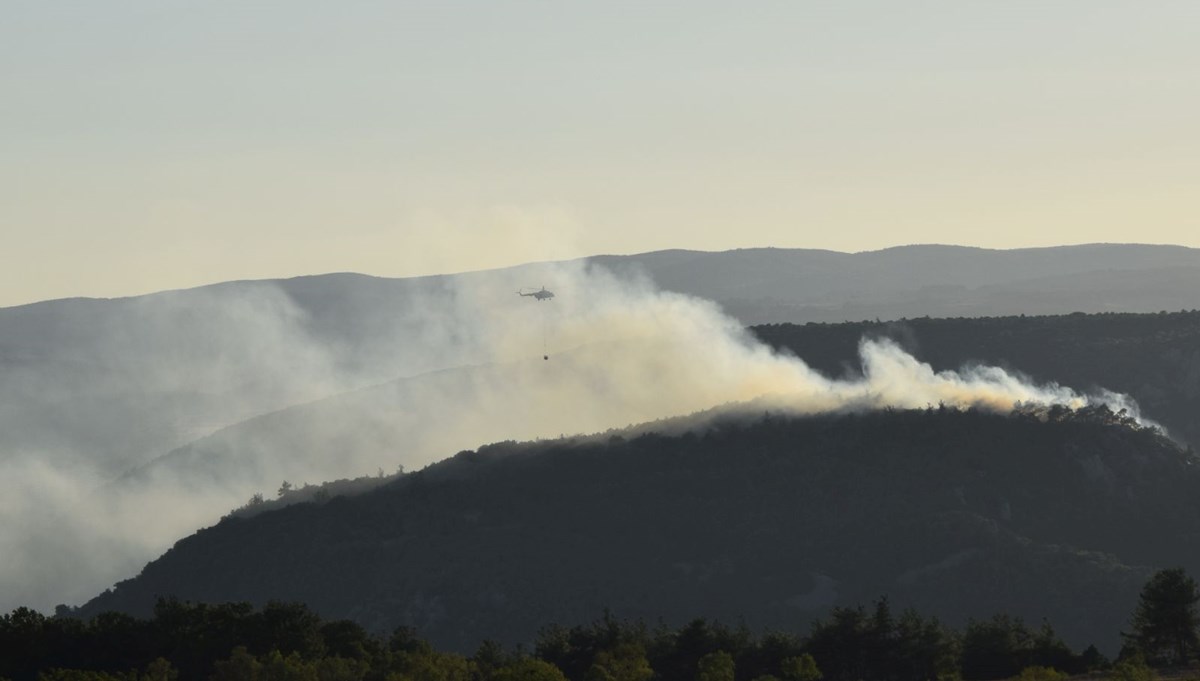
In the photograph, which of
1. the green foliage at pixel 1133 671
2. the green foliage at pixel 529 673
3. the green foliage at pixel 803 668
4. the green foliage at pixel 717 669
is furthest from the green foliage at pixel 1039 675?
the green foliage at pixel 529 673

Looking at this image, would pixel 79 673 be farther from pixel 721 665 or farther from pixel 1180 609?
pixel 1180 609

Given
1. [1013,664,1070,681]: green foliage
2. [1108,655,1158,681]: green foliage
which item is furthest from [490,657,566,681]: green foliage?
[1108,655,1158,681]: green foliage

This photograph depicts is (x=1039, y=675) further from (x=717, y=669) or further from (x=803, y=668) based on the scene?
(x=717, y=669)

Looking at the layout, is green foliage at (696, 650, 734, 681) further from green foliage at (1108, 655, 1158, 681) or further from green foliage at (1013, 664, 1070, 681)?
green foliage at (1108, 655, 1158, 681)

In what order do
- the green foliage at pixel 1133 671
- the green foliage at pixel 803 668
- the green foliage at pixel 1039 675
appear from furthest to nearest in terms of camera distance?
the green foliage at pixel 803 668, the green foliage at pixel 1039 675, the green foliage at pixel 1133 671

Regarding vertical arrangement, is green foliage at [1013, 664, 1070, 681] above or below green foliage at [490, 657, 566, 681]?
below

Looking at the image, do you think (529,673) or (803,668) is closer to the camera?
(529,673)

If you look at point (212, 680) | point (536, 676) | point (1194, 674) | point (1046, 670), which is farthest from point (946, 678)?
point (212, 680)

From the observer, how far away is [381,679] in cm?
19762

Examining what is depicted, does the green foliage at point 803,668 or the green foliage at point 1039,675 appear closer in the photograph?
the green foliage at point 1039,675

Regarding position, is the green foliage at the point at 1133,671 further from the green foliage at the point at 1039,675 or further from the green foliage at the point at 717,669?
the green foliage at the point at 717,669

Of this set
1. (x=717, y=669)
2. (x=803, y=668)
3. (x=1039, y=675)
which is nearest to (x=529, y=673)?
(x=717, y=669)

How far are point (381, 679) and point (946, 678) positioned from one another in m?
49.0

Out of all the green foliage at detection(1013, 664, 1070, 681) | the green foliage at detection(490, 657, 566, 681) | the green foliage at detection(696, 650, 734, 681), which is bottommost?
the green foliage at detection(1013, 664, 1070, 681)
